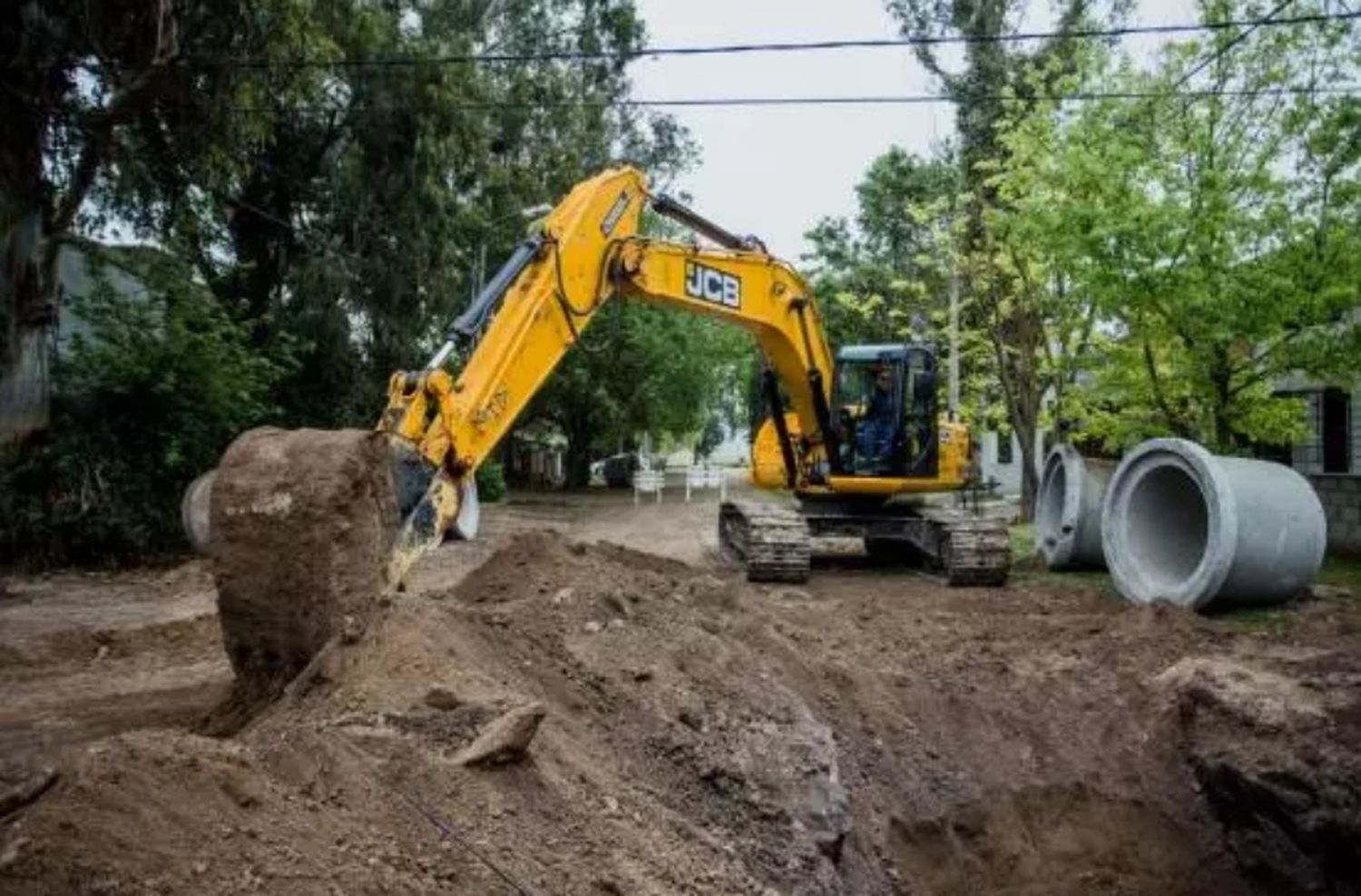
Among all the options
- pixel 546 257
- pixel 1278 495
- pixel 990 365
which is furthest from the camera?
pixel 990 365

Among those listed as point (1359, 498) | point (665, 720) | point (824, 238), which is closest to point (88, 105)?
point (665, 720)

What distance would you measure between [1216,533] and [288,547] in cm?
767

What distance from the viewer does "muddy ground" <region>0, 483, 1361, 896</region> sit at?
3.56 metres

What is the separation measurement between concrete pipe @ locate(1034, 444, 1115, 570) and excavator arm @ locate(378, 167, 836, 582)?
9.04 ft

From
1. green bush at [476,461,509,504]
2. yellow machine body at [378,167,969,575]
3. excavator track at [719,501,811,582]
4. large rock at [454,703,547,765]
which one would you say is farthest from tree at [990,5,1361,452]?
green bush at [476,461,509,504]

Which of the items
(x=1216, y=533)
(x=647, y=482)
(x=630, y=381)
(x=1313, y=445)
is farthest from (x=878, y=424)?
Answer: (x=630, y=381)

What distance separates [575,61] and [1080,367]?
1718 cm

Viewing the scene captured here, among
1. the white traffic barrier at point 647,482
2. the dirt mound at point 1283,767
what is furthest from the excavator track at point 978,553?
the white traffic barrier at point 647,482

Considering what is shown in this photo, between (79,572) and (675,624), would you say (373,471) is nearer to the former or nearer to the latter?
(675,624)

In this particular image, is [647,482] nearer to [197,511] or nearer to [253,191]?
[253,191]

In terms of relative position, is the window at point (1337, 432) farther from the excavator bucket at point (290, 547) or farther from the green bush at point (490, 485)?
the excavator bucket at point (290, 547)

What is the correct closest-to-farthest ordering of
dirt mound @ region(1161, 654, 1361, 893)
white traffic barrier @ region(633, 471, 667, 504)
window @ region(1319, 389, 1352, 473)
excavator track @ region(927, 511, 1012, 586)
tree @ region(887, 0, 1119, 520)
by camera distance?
dirt mound @ region(1161, 654, 1361, 893) → excavator track @ region(927, 511, 1012, 586) → window @ region(1319, 389, 1352, 473) → tree @ region(887, 0, 1119, 520) → white traffic barrier @ region(633, 471, 667, 504)

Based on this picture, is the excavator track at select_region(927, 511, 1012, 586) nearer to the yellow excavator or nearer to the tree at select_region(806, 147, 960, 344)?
the yellow excavator

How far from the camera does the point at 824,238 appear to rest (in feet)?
131
